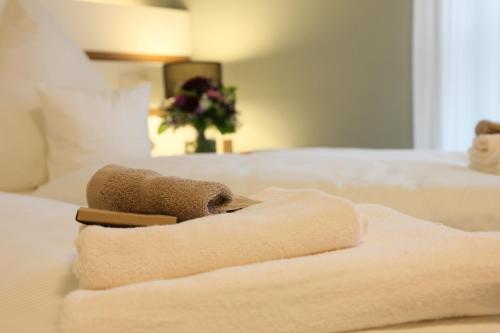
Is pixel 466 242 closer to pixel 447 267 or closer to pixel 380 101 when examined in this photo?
pixel 447 267

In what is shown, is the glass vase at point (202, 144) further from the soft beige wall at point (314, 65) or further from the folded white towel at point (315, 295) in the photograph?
the folded white towel at point (315, 295)

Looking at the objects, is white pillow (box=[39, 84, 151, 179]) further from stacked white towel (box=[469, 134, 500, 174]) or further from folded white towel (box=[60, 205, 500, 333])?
folded white towel (box=[60, 205, 500, 333])

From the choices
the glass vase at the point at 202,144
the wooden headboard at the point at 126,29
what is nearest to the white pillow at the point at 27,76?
the wooden headboard at the point at 126,29

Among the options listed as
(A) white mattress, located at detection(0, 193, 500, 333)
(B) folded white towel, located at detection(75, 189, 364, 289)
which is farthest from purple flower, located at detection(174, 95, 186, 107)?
(B) folded white towel, located at detection(75, 189, 364, 289)

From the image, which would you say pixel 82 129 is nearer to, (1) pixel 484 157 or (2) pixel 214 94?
(2) pixel 214 94

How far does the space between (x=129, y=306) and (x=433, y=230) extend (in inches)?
15.9

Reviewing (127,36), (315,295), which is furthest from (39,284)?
(127,36)

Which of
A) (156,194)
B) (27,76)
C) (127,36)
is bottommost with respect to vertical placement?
(156,194)

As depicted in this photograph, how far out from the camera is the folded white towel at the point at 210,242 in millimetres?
612

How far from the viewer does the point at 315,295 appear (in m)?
0.60

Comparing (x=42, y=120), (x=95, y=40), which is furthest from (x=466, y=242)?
(x=95, y=40)

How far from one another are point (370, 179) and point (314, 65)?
6.48 feet

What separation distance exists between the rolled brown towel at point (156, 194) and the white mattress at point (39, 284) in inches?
4.0

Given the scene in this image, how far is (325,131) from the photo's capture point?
126 inches
